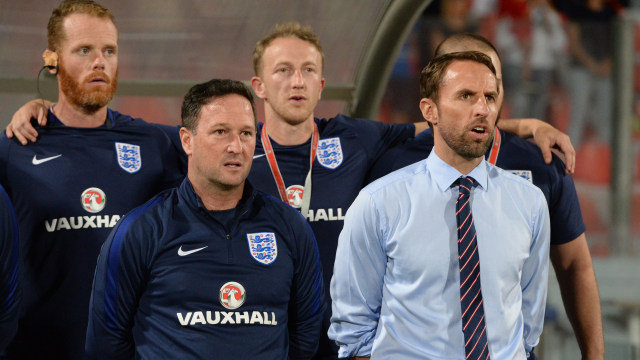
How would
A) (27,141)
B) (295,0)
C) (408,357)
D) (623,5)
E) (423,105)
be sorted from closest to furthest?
(408,357), (423,105), (27,141), (295,0), (623,5)

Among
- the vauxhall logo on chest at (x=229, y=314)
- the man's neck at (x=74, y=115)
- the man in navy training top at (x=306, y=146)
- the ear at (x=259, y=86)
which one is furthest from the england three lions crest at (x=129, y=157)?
the vauxhall logo on chest at (x=229, y=314)

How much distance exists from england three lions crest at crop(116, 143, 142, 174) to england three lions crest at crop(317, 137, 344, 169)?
0.78m

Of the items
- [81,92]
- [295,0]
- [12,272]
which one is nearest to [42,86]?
[81,92]

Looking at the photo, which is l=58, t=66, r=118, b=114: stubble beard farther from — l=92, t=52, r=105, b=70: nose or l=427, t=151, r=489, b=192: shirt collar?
l=427, t=151, r=489, b=192: shirt collar

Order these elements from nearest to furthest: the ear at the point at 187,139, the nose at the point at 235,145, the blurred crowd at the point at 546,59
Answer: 1. the nose at the point at 235,145
2. the ear at the point at 187,139
3. the blurred crowd at the point at 546,59

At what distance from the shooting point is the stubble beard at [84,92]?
11.1 ft

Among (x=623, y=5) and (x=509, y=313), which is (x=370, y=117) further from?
(x=623, y=5)

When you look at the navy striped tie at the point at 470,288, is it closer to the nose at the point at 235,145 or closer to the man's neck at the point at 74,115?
the nose at the point at 235,145

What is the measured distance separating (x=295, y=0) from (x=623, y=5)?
214 inches

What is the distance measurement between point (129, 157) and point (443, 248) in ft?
4.89

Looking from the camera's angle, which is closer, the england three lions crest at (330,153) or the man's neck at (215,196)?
the man's neck at (215,196)

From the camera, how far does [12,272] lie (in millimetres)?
3031

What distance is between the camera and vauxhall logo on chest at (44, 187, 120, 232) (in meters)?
3.32

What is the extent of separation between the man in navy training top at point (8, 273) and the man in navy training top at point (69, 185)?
0.25 metres
